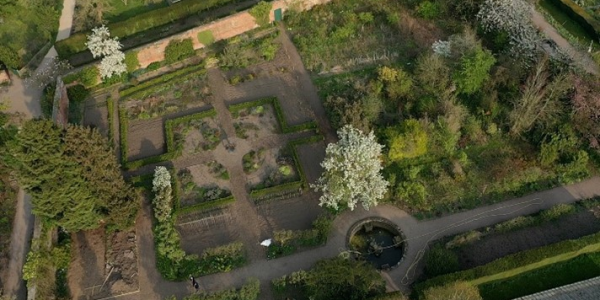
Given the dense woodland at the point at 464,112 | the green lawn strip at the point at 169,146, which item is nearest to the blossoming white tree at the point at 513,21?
the dense woodland at the point at 464,112

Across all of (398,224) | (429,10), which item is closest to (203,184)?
(398,224)

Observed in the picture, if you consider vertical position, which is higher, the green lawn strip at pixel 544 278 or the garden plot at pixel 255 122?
the green lawn strip at pixel 544 278

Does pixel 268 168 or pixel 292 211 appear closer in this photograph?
pixel 292 211

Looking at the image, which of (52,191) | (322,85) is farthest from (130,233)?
(322,85)

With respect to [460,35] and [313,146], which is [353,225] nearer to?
[313,146]

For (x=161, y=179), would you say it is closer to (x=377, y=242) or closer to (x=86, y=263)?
(x=86, y=263)

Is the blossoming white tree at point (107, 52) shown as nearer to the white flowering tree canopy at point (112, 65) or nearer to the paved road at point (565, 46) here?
the white flowering tree canopy at point (112, 65)

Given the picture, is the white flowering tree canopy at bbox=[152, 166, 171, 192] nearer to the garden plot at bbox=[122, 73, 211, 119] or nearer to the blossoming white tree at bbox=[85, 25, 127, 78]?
the garden plot at bbox=[122, 73, 211, 119]

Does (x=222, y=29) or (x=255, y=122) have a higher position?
(x=222, y=29)
